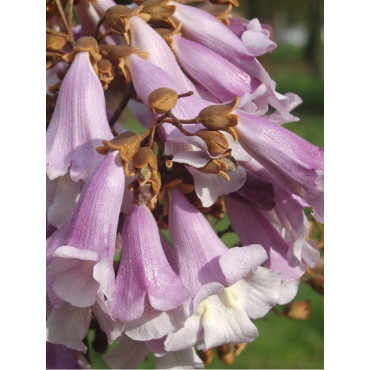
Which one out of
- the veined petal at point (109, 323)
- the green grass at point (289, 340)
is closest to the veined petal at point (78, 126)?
the veined petal at point (109, 323)

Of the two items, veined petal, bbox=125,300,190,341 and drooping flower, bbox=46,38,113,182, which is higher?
drooping flower, bbox=46,38,113,182

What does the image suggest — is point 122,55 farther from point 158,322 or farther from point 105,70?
point 158,322

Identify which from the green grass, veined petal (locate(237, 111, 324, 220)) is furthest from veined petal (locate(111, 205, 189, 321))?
the green grass

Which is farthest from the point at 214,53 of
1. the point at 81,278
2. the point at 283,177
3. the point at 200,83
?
the point at 81,278

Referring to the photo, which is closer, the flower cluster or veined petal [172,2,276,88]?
the flower cluster

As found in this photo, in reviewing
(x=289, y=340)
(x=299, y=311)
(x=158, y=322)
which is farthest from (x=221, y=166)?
(x=289, y=340)

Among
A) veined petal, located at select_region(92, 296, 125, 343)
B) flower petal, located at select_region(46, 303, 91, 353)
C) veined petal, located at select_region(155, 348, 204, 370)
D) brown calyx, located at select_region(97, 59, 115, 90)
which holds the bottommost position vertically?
veined petal, located at select_region(155, 348, 204, 370)

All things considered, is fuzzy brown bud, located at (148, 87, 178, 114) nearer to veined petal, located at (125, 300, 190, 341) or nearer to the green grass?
veined petal, located at (125, 300, 190, 341)
